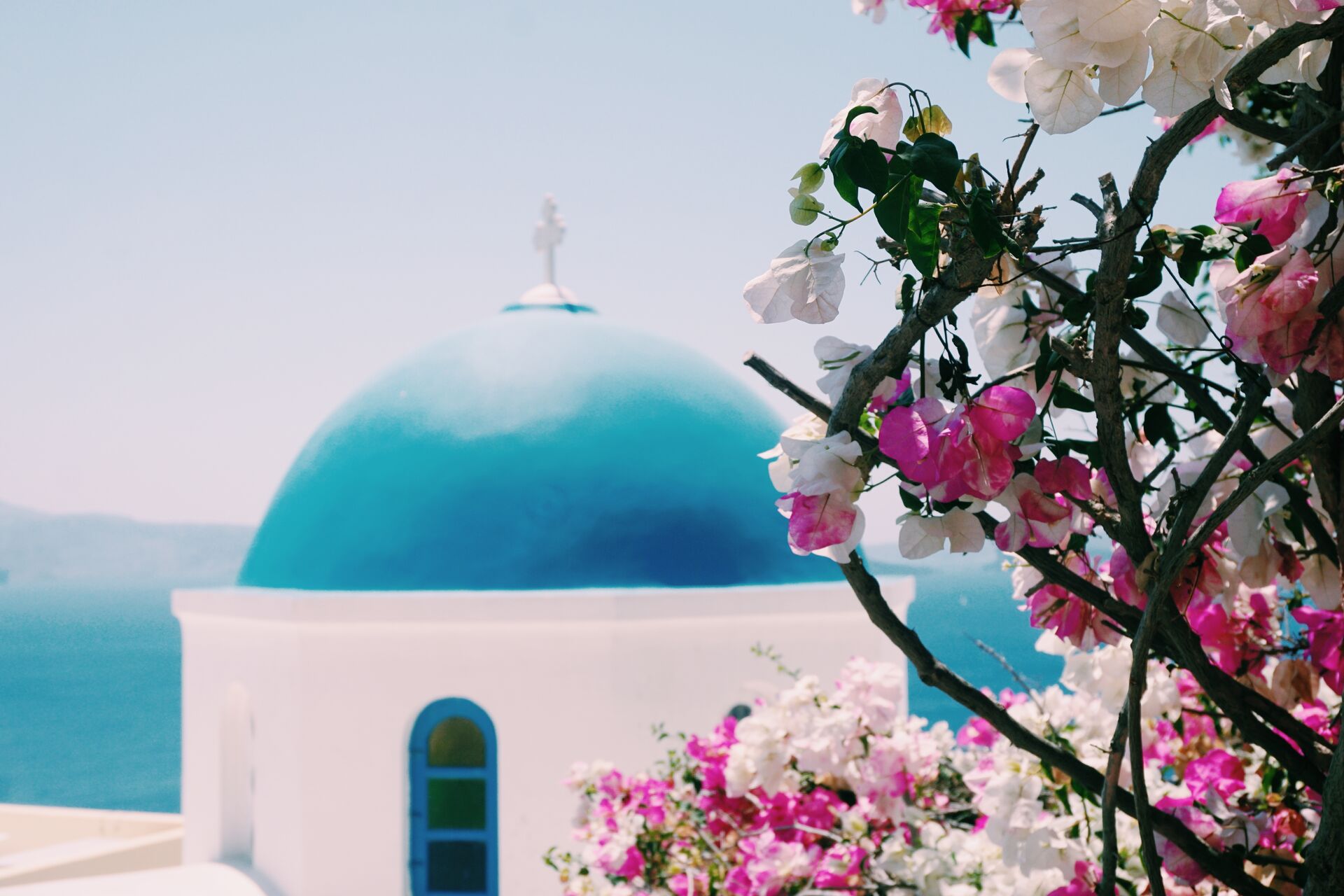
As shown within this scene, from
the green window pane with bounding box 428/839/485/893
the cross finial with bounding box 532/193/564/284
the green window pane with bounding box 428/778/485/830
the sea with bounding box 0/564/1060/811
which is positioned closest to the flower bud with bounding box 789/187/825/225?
the green window pane with bounding box 428/778/485/830

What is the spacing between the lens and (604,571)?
7.00 m

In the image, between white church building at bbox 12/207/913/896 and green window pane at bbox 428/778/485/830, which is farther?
green window pane at bbox 428/778/485/830

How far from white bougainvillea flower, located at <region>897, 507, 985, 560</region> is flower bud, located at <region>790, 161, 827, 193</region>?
0.37 metres

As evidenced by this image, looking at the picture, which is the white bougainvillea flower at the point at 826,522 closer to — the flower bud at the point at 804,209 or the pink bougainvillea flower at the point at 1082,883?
the flower bud at the point at 804,209

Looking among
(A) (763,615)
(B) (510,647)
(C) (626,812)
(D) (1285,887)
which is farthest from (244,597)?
(D) (1285,887)

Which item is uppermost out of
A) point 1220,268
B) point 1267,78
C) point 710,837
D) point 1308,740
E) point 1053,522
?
point 1267,78

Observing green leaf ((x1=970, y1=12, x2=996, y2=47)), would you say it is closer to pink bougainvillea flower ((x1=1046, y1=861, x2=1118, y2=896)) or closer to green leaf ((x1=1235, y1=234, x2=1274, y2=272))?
green leaf ((x1=1235, y1=234, x2=1274, y2=272))

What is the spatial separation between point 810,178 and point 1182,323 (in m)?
0.62

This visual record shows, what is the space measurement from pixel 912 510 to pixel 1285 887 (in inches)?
36.2

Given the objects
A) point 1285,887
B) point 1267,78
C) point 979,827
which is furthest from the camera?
point 979,827

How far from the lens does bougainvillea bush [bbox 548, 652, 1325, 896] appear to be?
2148 millimetres

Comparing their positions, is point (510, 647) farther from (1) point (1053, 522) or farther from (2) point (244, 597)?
(1) point (1053, 522)

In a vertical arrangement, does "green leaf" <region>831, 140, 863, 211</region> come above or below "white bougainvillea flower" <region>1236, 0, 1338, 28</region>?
below

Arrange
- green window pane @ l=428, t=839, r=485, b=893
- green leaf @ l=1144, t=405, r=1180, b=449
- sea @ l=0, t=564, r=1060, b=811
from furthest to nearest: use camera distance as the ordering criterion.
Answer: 1. sea @ l=0, t=564, r=1060, b=811
2. green window pane @ l=428, t=839, r=485, b=893
3. green leaf @ l=1144, t=405, r=1180, b=449
